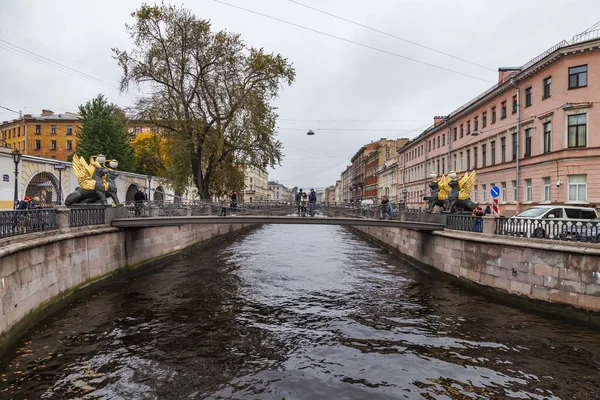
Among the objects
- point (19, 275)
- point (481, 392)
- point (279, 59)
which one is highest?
point (279, 59)

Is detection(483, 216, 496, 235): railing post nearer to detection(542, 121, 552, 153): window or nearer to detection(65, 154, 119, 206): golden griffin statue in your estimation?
detection(542, 121, 552, 153): window

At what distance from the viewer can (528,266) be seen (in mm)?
11469

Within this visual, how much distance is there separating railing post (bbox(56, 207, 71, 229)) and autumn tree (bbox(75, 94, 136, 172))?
27.2 meters

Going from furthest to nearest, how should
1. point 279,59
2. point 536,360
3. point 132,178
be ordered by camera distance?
point 132,178 < point 279,59 < point 536,360

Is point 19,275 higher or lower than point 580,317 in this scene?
higher

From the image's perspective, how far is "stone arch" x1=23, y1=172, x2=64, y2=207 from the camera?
75.8ft

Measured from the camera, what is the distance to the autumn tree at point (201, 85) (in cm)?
2617

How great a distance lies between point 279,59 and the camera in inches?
1125

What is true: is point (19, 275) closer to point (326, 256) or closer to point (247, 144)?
point (326, 256)

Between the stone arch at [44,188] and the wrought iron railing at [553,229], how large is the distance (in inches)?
863

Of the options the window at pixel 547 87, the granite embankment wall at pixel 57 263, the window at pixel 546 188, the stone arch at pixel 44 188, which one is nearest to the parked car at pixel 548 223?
the window at pixel 546 188

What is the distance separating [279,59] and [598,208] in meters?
20.8

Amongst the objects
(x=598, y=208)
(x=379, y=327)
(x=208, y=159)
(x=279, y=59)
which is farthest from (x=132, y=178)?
(x=598, y=208)

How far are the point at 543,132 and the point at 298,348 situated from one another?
70.5 ft
